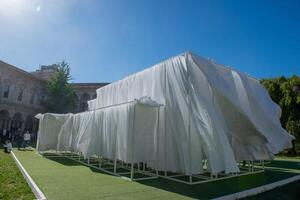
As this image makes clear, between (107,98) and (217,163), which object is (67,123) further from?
(217,163)

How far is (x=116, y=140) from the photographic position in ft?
27.8

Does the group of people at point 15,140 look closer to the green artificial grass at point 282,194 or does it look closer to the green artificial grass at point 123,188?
the green artificial grass at point 123,188

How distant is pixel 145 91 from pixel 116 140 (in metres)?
2.91

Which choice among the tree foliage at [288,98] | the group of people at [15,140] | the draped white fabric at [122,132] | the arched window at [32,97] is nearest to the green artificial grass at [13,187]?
the draped white fabric at [122,132]

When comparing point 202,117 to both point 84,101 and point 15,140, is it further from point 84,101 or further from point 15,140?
point 84,101

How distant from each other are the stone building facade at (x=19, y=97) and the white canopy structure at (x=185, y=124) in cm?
1809

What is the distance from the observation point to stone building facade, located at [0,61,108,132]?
2478 centimetres

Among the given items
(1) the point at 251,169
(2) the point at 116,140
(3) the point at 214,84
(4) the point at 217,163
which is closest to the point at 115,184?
(2) the point at 116,140

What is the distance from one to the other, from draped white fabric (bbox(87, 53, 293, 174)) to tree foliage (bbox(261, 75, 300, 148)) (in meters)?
13.1

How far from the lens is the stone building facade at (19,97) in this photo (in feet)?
81.3

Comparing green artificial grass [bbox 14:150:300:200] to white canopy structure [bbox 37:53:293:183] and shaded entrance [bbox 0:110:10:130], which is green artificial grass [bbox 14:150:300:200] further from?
shaded entrance [bbox 0:110:10:130]

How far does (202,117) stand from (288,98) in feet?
65.7

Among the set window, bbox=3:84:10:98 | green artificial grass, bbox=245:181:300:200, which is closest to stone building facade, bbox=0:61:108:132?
window, bbox=3:84:10:98

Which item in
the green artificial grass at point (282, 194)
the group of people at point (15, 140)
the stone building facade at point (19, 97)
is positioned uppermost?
the stone building facade at point (19, 97)
